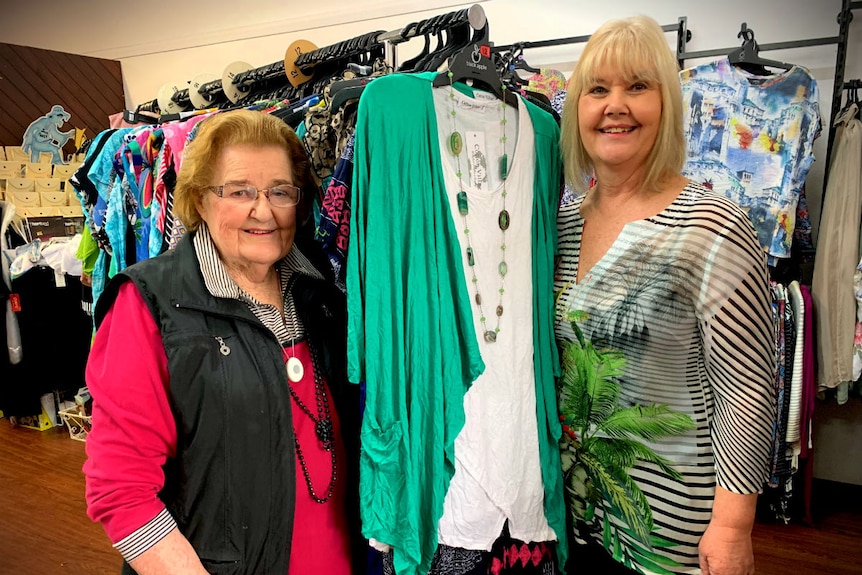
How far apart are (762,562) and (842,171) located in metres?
1.68

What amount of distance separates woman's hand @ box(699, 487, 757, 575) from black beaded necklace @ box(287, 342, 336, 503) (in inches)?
30.3

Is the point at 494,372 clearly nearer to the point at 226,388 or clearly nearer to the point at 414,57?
the point at 226,388

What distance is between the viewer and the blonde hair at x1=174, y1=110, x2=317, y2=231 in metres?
1.08

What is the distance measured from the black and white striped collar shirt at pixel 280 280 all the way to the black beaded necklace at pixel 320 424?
7 cm

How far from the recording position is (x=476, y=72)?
1.25m

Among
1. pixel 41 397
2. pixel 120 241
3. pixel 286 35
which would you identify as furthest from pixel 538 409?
pixel 41 397

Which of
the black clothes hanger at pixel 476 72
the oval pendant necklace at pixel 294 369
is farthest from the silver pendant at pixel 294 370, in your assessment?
the black clothes hanger at pixel 476 72

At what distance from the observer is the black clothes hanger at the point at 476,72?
Answer: 1220mm

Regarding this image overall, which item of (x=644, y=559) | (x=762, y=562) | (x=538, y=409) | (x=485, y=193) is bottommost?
(x=762, y=562)

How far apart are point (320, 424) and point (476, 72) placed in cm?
85

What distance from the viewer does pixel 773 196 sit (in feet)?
7.70

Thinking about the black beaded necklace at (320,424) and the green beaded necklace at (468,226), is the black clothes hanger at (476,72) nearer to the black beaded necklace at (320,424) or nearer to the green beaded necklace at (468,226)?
the green beaded necklace at (468,226)

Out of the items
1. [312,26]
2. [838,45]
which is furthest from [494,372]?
[312,26]

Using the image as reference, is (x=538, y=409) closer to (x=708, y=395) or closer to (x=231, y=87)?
(x=708, y=395)
